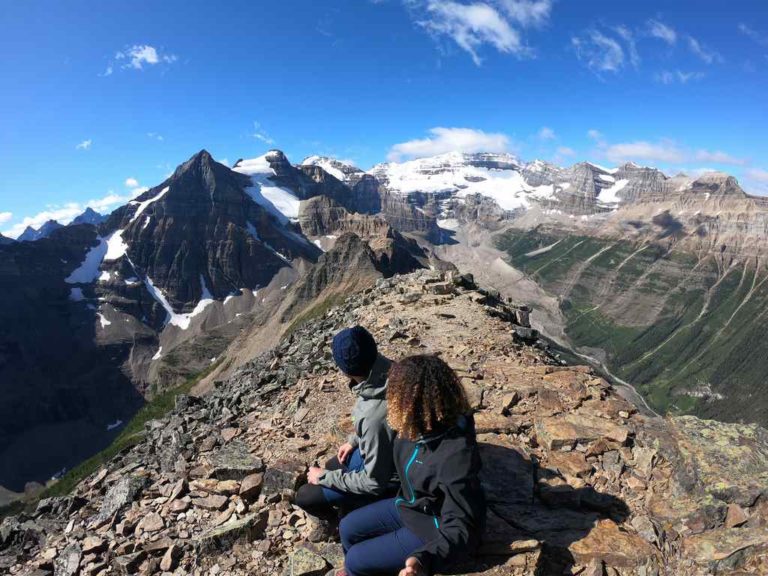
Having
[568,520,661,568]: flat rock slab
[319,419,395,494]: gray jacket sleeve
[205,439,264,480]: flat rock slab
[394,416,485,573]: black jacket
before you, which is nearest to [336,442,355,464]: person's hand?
[319,419,395,494]: gray jacket sleeve

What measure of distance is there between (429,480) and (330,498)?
9.36 feet

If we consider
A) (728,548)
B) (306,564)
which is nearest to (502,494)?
(728,548)

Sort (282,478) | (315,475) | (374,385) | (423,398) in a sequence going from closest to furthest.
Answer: (423,398), (374,385), (315,475), (282,478)

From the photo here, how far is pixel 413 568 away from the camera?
6.35m

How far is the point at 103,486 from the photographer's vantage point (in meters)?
14.2

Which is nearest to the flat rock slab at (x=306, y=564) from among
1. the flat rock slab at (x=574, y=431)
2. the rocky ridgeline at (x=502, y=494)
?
the rocky ridgeline at (x=502, y=494)

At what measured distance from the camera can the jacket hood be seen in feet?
26.0

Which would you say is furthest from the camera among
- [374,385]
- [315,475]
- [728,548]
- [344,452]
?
[344,452]

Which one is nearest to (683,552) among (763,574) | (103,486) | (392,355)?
(763,574)

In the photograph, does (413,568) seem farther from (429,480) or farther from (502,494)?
(502,494)

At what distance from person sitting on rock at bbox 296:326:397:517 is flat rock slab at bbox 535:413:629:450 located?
5489 millimetres

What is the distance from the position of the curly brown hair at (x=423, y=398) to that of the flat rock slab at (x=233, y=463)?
6471 millimetres

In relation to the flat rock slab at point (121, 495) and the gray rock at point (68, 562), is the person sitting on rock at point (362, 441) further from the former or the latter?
the flat rock slab at point (121, 495)

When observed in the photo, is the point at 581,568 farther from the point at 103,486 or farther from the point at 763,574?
the point at 103,486
